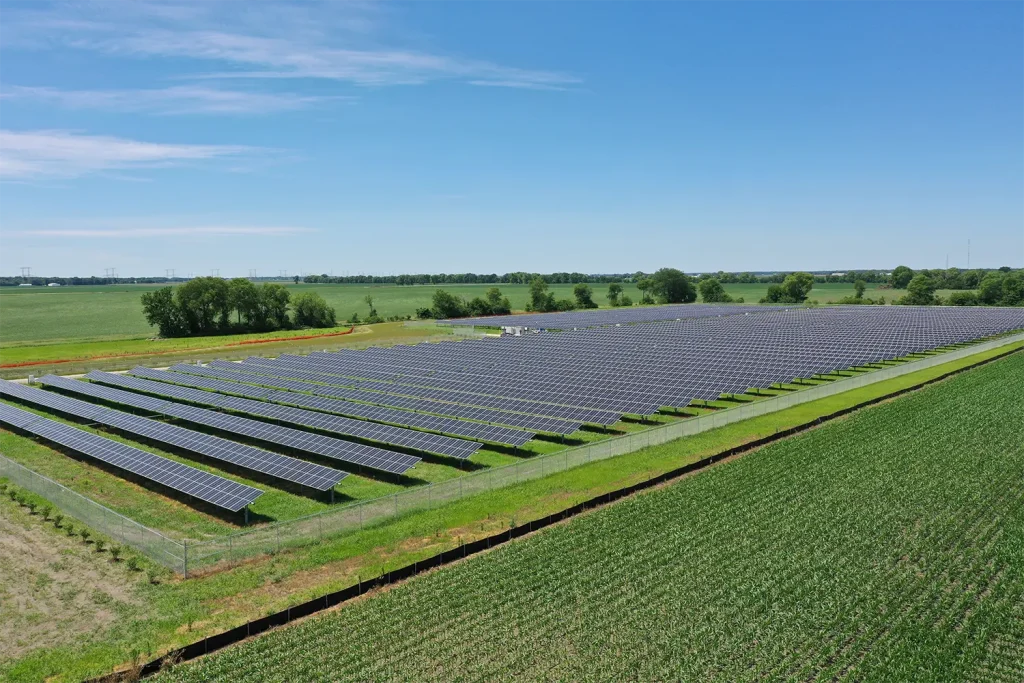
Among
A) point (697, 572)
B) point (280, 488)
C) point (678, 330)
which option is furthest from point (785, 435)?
point (678, 330)

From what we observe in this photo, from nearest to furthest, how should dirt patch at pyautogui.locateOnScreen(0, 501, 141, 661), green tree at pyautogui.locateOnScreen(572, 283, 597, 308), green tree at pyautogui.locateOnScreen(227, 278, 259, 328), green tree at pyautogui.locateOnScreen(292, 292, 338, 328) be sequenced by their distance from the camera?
1. dirt patch at pyautogui.locateOnScreen(0, 501, 141, 661)
2. green tree at pyautogui.locateOnScreen(227, 278, 259, 328)
3. green tree at pyautogui.locateOnScreen(292, 292, 338, 328)
4. green tree at pyautogui.locateOnScreen(572, 283, 597, 308)

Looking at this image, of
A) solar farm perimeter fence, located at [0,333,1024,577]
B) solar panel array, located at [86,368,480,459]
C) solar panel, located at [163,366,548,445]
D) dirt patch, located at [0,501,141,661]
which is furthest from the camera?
solar panel, located at [163,366,548,445]

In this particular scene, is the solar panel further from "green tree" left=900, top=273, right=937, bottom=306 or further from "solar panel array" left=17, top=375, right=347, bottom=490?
"green tree" left=900, top=273, right=937, bottom=306

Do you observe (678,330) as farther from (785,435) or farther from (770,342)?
(785,435)

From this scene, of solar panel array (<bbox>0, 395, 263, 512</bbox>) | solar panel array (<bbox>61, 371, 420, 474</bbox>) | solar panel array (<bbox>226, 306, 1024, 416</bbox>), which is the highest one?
solar panel array (<bbox>226, 306, 1024, 416</bbox>)

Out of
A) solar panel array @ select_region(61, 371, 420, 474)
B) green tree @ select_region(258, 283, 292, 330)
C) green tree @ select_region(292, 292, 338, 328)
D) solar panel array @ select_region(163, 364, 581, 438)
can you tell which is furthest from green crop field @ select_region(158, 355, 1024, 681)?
green tree @ select_region(292, 292, 338, 328)

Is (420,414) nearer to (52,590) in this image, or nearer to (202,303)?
(52,590)
